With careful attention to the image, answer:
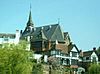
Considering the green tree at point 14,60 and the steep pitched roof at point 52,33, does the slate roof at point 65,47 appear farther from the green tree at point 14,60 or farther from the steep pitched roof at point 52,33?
the green tree at point 14,60

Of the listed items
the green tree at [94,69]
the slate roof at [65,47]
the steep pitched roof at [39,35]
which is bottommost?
the green tree at [94,69]

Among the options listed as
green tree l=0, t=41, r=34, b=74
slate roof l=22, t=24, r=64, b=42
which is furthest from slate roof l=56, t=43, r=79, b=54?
green tree l=0, t=41, r=34, b=74

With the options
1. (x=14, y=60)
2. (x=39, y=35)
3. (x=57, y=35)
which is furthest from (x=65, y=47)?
(x=14, y=60)

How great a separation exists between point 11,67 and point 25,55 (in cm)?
391

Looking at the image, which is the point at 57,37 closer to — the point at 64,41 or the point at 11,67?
the point at 64,41

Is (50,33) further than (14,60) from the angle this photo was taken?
Yes

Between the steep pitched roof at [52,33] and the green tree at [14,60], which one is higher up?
the steep pitched roof at [52,33]

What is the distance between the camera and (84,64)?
95.4 metres

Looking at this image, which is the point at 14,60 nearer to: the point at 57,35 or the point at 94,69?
the point at 94,69

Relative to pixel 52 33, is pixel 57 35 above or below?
below

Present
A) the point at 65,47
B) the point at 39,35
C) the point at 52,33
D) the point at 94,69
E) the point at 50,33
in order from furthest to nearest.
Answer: the point at 50,33 → the point at 52,33 → the point at 39,35 → the point at 65,47 → the point at 94,69

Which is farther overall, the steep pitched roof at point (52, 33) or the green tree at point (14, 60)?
the steep pitched roof at point (52, 33)

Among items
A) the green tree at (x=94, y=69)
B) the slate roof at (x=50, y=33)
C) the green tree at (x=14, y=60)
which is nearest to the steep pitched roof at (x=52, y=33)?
the slate roof at (x=50, y=33)

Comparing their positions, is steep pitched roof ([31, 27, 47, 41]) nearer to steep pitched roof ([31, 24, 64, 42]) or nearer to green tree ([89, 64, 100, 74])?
steep pitched roof ([31, 24, 64, 42])
